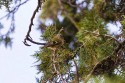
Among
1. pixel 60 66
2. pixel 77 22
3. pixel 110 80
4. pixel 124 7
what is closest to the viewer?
pixel 110 80

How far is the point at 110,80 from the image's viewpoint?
3.44ft

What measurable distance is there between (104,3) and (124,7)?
0.86 feet

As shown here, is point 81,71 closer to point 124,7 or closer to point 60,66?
point 60,66

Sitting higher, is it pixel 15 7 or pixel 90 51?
pixel 15 7

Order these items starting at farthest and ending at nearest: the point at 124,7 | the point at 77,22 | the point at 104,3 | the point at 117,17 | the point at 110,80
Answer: the point at 77,22 < the point at 104,3 < the point at 117,17 < the point at 124,7 < the point at 110,80

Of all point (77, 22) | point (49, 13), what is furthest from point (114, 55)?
point (49, 13)

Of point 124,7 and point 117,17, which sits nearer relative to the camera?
point 124,7

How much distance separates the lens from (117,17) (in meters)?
1.77

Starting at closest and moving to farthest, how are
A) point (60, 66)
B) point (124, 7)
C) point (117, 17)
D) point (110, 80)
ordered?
point (110, 80), point (60, 66), point (124, 7), point (117, 17)

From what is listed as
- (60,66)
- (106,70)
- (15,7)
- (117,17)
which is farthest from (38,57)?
(117,17)

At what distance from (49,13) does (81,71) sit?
1.82 metres

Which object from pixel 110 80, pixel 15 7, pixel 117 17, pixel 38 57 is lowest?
pixel 110 80

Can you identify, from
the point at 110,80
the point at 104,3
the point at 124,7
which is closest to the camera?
the point at 110,80

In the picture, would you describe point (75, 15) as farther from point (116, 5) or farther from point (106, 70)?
point (106, 70)
